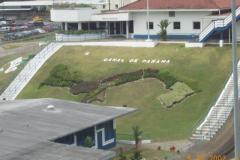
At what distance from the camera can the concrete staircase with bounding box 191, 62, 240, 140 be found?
4994cm

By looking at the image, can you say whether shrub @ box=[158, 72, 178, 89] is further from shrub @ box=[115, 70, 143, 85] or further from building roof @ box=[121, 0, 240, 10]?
building roof @ box=[121, 0, 240, 10]

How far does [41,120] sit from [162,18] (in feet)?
127

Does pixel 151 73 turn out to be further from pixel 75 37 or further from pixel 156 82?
pixel 75 37

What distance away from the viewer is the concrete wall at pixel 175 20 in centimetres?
7625

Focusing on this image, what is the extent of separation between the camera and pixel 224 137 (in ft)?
156

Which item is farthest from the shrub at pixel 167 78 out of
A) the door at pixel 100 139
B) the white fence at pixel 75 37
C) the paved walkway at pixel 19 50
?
the paved walkway at pixel 19 50

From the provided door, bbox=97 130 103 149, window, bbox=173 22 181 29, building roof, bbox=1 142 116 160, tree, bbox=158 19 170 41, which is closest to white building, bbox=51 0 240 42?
window, bbox=173 22 181 29

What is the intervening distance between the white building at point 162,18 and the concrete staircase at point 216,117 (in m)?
16.7

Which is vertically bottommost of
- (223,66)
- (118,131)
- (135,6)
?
(118,131)

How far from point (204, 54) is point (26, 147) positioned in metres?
34.9

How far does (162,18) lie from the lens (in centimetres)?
7881

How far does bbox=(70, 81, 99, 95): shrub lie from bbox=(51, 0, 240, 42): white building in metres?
15.0

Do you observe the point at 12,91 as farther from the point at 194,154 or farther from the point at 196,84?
the point at 194,154

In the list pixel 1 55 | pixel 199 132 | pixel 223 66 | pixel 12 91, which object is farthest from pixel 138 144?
pixel 1 55
